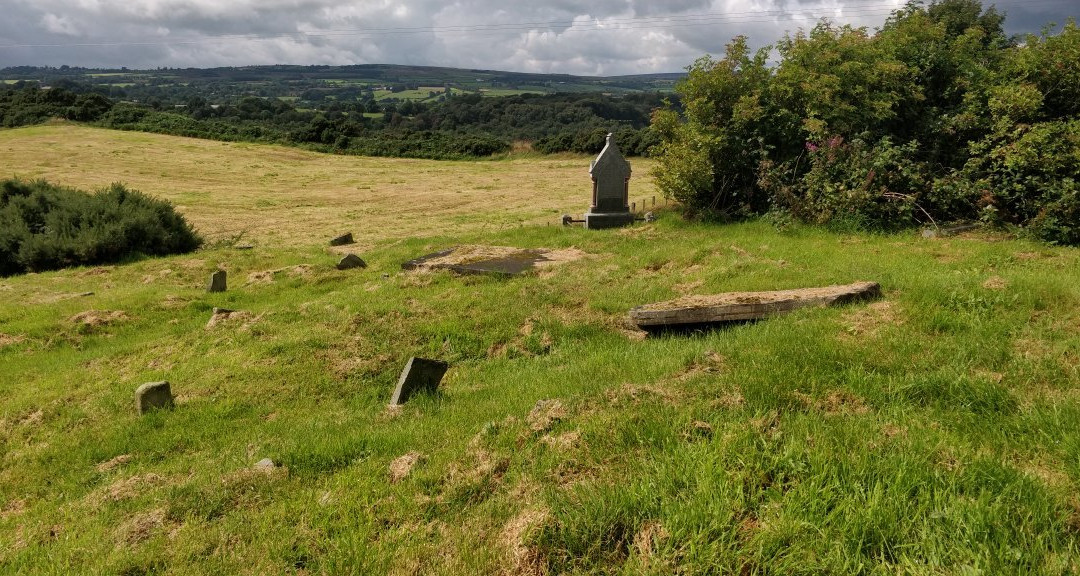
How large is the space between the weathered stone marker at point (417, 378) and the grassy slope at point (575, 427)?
191 millimetres

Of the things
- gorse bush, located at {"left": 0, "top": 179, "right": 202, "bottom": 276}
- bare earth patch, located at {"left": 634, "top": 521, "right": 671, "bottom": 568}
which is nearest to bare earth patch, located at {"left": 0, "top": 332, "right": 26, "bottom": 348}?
gorse bush, located at {"left": 0, "top": 179, "right": 202, "bottom": 276}

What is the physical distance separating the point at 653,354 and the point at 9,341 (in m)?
9.61

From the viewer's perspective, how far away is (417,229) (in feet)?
64.1

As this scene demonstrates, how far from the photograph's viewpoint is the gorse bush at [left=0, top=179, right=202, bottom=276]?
14344mm

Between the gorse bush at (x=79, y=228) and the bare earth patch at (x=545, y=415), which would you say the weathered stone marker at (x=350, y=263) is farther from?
the bare earth patch at (x=545, y=415)

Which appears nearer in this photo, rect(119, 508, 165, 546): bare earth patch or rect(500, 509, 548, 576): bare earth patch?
rect(500, 509, 548, 576): bare earth patch

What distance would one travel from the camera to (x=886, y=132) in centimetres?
1267

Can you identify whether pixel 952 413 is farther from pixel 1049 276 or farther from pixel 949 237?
pixel 949 237

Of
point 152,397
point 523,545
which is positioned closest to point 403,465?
point 523,545

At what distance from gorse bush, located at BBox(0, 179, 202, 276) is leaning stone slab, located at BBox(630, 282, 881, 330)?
14.8 meters

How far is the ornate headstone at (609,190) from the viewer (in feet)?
50.2

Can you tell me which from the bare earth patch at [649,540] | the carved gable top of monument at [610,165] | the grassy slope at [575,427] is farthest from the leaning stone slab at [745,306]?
the carved gable top of monument at [610,165]

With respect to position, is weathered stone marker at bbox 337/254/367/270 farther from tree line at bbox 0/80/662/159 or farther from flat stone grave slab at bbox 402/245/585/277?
tree line at bbox 0/80/662/159

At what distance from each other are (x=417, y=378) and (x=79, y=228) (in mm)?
14643
